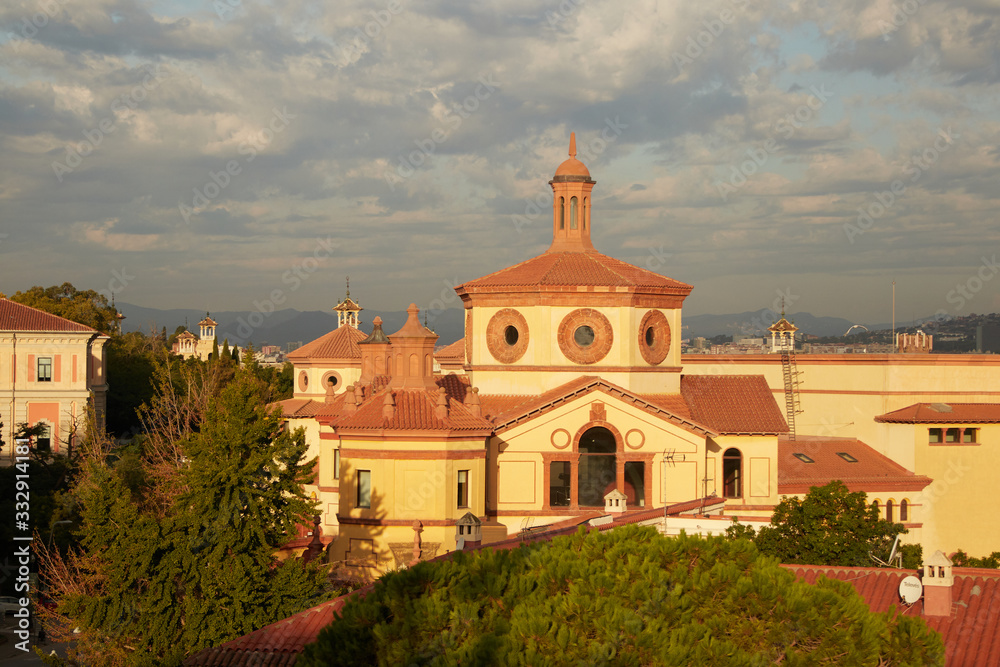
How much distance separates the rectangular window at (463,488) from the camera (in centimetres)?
3916

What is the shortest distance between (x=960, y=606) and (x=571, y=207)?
28.1 metres

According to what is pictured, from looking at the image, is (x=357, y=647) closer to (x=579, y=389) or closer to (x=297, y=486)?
(x=297, y=486)

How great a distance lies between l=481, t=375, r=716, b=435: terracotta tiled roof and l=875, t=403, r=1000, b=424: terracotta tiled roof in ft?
41.5

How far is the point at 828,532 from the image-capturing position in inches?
1243

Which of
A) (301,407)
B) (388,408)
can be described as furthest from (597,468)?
(301,407)

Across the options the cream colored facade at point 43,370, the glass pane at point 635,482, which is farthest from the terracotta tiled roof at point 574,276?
the cream colored facade at point 43,370

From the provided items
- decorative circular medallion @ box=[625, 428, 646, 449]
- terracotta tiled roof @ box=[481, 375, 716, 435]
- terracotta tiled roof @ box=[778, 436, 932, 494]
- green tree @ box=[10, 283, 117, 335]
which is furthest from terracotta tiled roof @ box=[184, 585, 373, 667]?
green tree @ box=[10, 283, 117, 335]

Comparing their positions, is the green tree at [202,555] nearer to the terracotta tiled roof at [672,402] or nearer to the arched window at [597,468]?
the arched window at [597,468]

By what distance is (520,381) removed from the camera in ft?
145

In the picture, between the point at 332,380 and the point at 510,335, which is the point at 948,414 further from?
the point at 332,380

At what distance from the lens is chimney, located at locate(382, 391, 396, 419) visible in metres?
39.0

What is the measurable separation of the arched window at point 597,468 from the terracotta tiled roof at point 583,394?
57.2 inches

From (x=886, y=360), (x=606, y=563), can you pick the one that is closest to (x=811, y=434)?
(x=886, y=360)

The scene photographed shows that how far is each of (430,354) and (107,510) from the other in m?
16.7
